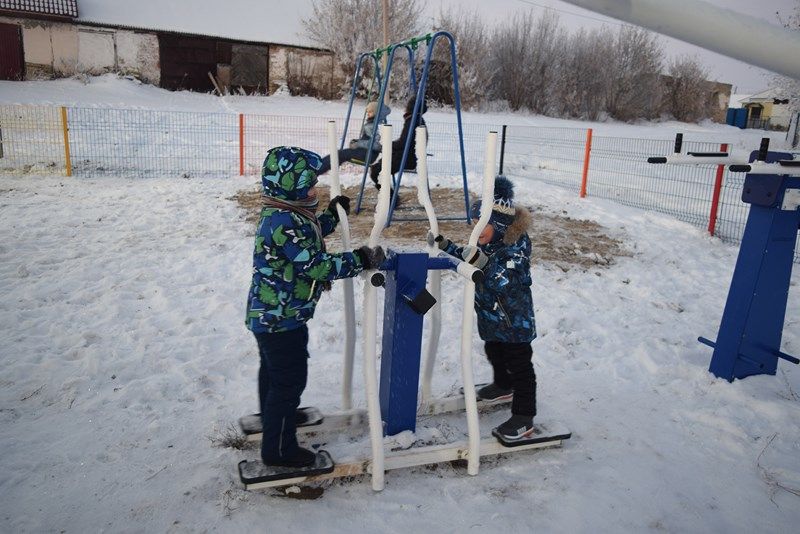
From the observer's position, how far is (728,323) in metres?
4.01

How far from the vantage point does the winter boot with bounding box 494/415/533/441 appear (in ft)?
10.4

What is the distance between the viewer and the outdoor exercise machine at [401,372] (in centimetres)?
272

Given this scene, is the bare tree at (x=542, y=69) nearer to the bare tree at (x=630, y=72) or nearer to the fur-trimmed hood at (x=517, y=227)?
the bare tree at (x=630, y=72)

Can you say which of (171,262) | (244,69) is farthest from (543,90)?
(171,262)

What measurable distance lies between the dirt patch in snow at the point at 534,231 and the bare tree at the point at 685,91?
31.2 metres

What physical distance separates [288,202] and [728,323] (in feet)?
10.5

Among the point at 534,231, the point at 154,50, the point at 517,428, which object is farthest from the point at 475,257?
the point at 154,50

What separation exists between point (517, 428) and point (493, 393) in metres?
0.48

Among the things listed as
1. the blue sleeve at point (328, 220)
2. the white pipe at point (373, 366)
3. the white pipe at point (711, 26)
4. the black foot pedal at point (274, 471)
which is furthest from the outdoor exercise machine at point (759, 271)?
the white pipe at point (711, 26)

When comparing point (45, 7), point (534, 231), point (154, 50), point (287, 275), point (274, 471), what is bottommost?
point (274, 471)

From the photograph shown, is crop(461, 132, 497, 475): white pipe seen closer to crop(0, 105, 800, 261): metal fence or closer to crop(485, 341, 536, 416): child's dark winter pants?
crop(485, 341, 536, 416): child's dark winter pants

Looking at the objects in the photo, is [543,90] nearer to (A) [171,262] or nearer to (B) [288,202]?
(A) [171,262]

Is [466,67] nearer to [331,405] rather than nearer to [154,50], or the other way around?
[154,50]

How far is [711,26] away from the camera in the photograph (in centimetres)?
72
